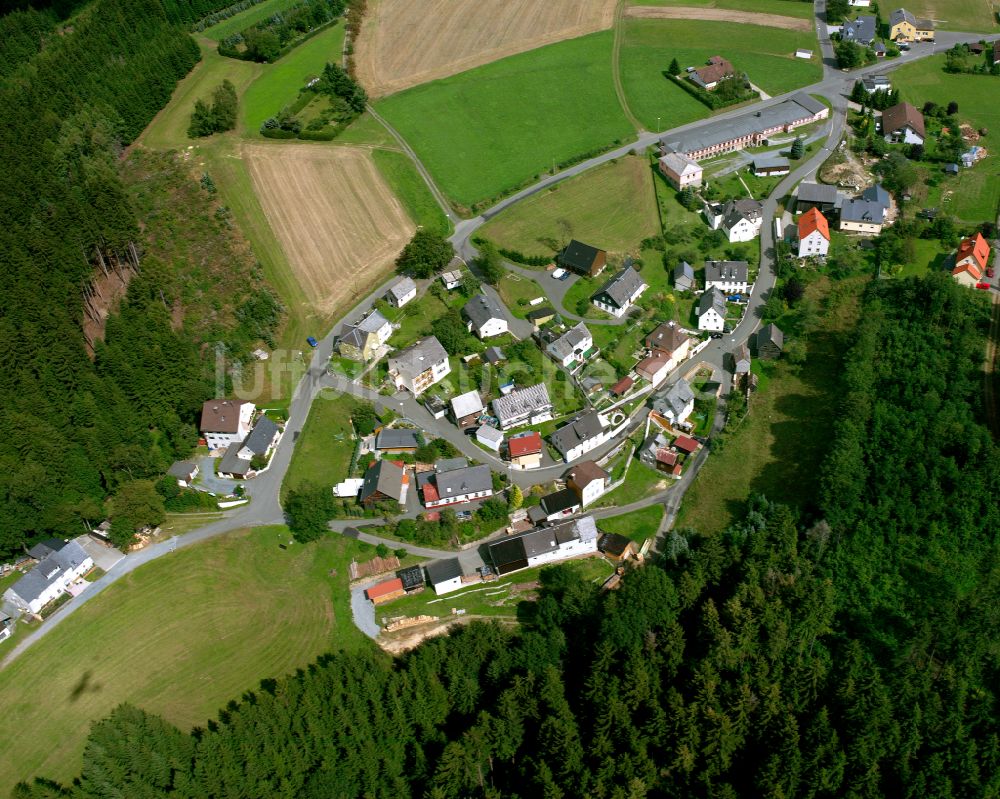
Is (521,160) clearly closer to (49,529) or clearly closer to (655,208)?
(655,208)

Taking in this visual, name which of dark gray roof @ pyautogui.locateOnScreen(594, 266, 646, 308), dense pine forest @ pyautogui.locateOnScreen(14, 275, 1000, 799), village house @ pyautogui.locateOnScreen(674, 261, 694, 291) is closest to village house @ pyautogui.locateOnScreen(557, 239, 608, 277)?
dark gray roof @ pyautogui.locateOnScreen(594, 266, 646, 308)

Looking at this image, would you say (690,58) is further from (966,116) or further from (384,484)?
(384,484)

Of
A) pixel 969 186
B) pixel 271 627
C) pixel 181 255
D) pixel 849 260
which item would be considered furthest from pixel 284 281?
pixel 969 186

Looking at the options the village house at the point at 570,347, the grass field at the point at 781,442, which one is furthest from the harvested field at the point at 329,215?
the grass field at the point at 781,442

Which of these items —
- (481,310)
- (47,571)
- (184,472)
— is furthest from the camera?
(481,310)

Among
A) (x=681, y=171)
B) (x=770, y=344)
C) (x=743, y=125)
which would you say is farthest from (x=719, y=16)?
(x=770, y=344)

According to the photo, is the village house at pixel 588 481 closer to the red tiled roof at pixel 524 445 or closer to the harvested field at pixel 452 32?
the red tiled roof at pixel 524 445

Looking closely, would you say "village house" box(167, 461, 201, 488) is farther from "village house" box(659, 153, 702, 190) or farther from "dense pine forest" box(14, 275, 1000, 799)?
"village house" box(659, 153, 702, 190)
